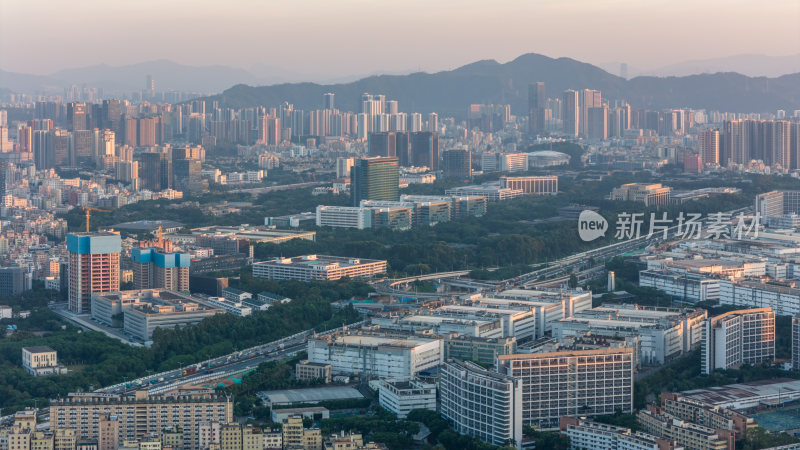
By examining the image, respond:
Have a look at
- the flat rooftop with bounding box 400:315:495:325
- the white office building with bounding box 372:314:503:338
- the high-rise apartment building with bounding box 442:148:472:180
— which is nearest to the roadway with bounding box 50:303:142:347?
the white office building with bounding box 372:314:503:338

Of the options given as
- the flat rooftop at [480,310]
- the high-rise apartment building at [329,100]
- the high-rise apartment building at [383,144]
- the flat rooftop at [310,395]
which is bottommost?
the flat rooftop at [310,395]

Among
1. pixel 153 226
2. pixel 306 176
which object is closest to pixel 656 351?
pixel 153 226

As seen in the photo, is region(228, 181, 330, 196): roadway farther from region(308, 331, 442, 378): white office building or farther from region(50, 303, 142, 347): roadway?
region(308, 331, 442, 378): white office building

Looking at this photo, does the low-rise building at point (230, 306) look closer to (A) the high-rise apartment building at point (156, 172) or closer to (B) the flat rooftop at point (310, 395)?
(B) the flat rooftop at point (310, 395)

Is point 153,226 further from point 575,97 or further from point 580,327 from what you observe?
point 575,97

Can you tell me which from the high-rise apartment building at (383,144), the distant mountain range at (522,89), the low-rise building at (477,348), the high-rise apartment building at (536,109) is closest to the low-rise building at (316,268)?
the low-rise building at (477,348)
